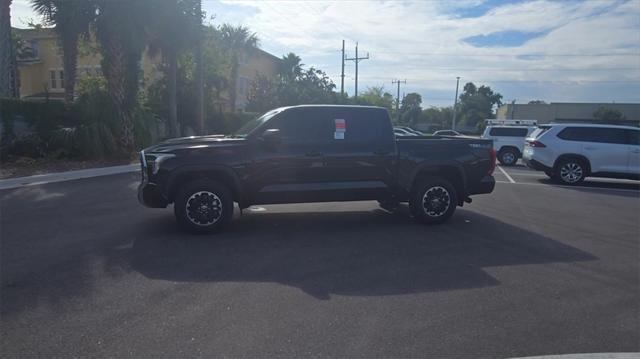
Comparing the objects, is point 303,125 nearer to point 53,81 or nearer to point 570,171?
point 570,171

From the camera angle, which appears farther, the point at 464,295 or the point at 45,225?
the point at 45,225

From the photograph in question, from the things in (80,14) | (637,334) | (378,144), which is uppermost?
(80,14)

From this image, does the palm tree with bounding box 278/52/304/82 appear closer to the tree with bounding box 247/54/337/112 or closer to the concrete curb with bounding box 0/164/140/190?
the tree with bounding box 247/54/337/112

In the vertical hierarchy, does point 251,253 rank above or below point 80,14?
below

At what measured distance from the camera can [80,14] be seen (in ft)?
57.0

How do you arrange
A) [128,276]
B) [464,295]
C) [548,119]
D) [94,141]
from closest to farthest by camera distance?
[464,295] → [128,276] → [94,141] → [548,119]

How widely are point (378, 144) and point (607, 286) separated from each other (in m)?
3.79

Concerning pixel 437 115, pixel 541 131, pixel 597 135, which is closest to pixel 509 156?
pixel 541 131

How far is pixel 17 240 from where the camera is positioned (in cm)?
670

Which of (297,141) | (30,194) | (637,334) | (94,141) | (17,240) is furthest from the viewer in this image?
(94,141)

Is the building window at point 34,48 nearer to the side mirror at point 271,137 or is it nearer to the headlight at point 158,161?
the headlight at point 158,161

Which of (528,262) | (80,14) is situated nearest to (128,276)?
(528,262)

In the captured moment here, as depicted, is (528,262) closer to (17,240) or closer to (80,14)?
(17,240)

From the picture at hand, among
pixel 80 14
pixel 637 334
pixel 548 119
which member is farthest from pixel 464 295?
pixel 548 119
